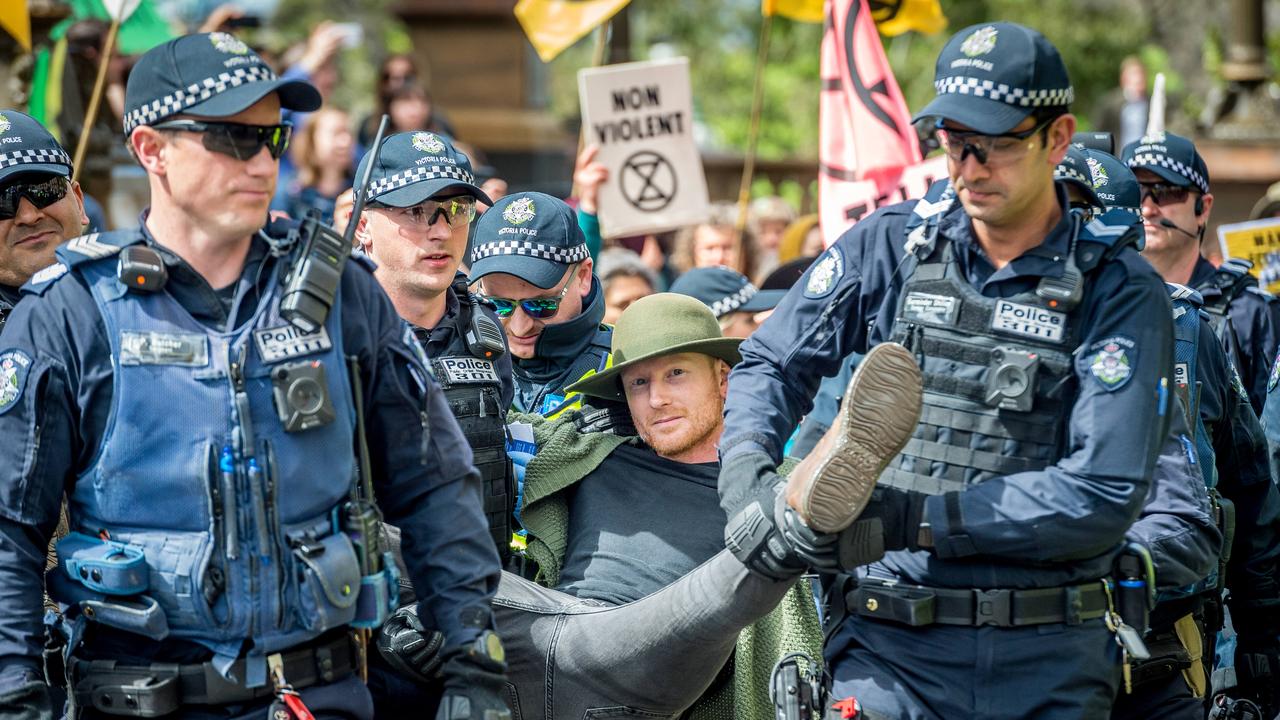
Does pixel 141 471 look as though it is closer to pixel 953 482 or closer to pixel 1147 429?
pixel 953 482

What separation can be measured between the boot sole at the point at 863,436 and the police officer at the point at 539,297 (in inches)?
87.1

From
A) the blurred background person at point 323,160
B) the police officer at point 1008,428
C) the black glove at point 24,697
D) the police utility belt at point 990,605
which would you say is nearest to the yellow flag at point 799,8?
the blurred background person at point 323,160

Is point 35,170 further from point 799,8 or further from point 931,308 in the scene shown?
point 799,8

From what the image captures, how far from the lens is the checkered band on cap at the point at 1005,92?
4027 mm

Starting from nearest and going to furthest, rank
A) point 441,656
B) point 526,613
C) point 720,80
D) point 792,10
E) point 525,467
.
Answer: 1. point 441,656
2. point 526,613
3. point 525,467
4. point 792,10
5. point 720,80

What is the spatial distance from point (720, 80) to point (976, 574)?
2349 cm

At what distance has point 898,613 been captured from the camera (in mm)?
4133

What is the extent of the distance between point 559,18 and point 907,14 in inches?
81.0

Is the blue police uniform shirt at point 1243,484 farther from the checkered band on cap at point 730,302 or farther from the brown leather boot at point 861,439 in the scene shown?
the checkered band on cap at point 730,302

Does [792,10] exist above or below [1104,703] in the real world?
above

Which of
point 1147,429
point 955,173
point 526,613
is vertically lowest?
point 526,613

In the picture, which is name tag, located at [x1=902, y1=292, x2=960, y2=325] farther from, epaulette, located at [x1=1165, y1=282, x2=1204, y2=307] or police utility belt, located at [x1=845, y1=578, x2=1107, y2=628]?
epaulette, located at [x1=1165, y1=282, x2=1204, y2=307]

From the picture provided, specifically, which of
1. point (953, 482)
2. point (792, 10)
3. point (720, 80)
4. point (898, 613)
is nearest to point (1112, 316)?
point (953, 482)

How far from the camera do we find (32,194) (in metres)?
5.26
